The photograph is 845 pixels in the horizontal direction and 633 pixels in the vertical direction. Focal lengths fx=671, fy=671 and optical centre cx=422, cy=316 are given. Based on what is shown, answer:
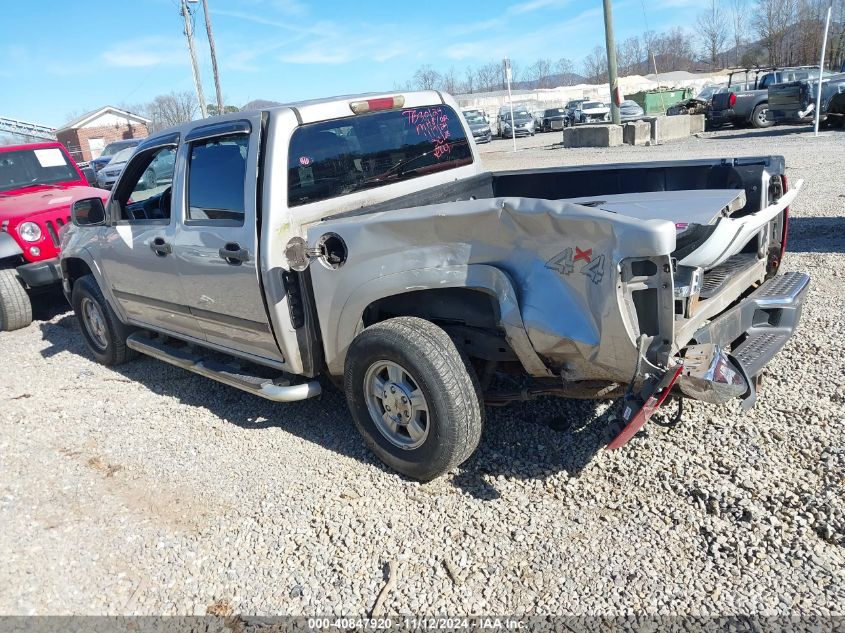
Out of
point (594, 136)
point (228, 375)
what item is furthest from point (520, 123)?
point (228, 375)

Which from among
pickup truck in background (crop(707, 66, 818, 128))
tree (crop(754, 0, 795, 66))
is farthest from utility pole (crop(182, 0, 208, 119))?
tree (crop(754, 0, 795, 66))

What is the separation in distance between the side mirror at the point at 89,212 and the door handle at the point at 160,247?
3.06 ft

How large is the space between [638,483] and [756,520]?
550 mm

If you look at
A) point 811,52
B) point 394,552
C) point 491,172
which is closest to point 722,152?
point 491,172

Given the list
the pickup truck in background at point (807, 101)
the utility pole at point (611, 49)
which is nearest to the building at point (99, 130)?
the utility pole at point (611, 49)

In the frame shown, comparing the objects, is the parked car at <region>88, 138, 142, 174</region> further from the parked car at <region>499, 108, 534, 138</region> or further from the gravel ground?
the gravel ground

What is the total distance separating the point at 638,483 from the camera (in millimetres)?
3307

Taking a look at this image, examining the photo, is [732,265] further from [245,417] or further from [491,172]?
[245,417]

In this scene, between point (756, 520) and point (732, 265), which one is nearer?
point (756, 520)

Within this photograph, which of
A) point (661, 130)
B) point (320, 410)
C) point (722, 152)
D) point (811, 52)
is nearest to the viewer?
point (320, 410)

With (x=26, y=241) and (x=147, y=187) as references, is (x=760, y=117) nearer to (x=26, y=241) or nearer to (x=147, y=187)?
(x=26, y=241)

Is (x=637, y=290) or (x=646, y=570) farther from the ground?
(x=637, y=290)

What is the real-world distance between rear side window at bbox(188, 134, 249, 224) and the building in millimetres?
55490

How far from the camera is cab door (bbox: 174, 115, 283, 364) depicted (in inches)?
148
